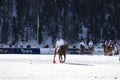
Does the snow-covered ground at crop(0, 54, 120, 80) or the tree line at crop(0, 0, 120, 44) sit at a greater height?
the tree line at crop(0, 0, 120, 44)

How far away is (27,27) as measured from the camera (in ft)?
236

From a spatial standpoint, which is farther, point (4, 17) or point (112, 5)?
point (112, 5)

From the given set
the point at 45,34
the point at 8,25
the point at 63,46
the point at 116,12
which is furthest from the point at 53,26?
the point at 63,46

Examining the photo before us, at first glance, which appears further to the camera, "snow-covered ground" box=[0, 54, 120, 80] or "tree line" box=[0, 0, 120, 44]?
"tree line" box=[0, 0, 120, 44]

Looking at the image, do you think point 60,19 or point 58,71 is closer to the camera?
point 58,71

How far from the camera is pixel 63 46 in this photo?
1188 inches

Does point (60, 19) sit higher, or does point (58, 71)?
point (60, 19)

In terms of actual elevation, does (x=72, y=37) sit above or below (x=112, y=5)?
below

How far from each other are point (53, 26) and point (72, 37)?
173 inches

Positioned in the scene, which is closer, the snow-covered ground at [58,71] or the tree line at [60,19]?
the snow-covered ground at [58,71]

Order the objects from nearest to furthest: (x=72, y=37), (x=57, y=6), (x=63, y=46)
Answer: (x=63, y=46) → (x=72, y=37) → (x=57, y=6)

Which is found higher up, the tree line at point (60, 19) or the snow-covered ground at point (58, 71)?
the tree line at point (60, 19)

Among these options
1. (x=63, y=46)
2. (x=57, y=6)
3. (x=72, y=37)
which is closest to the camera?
(x=63, y=46)

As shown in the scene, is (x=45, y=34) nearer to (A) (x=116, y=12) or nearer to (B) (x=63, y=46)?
(A) (x=116, y=12)
